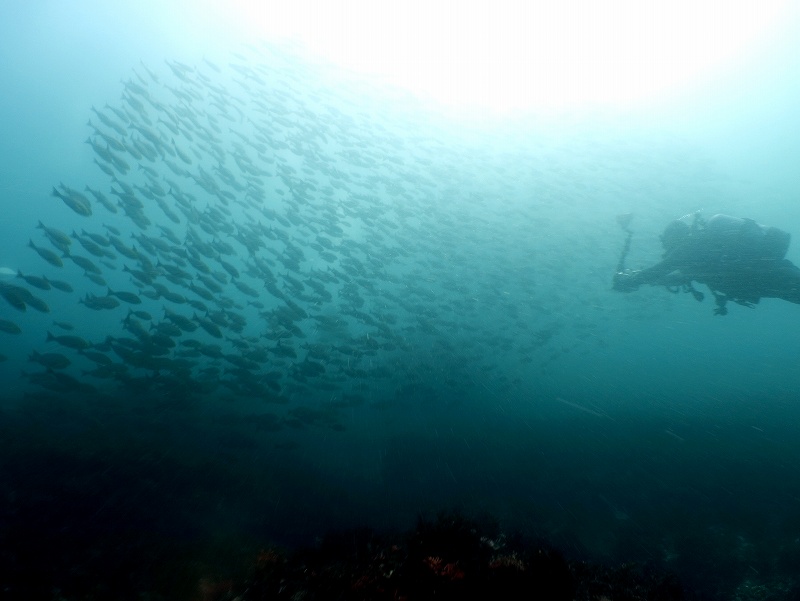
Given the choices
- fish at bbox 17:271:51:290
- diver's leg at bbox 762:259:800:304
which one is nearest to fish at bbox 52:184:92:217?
fish at bbox 17:271:51:290

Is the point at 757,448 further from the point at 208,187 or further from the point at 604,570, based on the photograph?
the point at 208,187

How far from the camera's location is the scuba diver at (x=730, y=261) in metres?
8.84

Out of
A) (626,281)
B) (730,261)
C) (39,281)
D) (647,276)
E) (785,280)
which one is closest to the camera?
(785,280)

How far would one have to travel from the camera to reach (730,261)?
30.7ft

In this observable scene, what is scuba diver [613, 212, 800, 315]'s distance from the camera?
8844mm

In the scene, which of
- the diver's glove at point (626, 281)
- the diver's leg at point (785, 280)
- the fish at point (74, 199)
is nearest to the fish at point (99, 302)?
the fish at point (74, 199)

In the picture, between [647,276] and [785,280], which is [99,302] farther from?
[785,280]

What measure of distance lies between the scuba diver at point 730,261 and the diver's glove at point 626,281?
0.57 meters

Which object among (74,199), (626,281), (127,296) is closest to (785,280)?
(626,281)

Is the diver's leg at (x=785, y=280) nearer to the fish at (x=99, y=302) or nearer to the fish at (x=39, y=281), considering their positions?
the fish at (x=99, y=302)

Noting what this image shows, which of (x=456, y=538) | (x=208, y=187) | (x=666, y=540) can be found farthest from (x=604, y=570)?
(x=208, y=187)

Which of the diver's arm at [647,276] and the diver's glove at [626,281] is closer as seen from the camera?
the diver's arm at [647,276]

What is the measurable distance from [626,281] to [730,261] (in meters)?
2.77

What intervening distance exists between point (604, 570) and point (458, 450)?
14.3 metres
